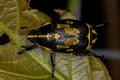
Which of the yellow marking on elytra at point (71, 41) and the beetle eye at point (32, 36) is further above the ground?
the beetle eye at point (32, 36)

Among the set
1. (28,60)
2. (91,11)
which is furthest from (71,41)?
(91,11)

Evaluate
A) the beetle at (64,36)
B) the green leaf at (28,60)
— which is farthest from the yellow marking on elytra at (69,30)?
the green leaf at (28,60)

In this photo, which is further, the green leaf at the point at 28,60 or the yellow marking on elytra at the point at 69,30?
the yellow marking on elytra at the point at 69,30

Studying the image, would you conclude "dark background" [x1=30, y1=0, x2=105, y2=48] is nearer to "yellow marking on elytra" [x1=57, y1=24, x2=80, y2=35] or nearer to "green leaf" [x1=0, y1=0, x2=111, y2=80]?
"yellow marking on elytra" [x1=57, y1=24, x2=80, y2=35]

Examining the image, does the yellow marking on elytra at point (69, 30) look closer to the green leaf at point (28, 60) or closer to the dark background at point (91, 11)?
the green leaf at point (28, 60)

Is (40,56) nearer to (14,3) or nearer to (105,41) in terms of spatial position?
(14,3)

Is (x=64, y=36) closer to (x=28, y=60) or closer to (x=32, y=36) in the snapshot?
(x=32, y=36)
